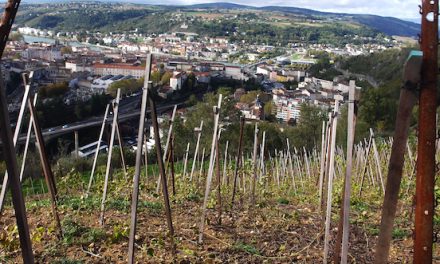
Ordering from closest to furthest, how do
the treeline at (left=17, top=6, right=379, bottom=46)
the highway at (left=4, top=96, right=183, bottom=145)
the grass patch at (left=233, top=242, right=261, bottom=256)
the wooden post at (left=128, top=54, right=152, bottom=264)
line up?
1. the wooden post at (left=128, top=54, right=152, bottom=264)
2. the grass patch at (left=233, top=242, right=261, bottom=256)
3. the highway at (left=4, top=96, right=183, bottom=145)
4. the treeline at (left=17, top=6, right=379, bottom=46)

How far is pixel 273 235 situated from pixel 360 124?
50.4 feet

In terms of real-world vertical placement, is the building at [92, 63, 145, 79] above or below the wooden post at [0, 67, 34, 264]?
below

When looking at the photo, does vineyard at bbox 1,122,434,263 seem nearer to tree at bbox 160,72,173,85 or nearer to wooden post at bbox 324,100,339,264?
wooden post at bbox 324,100,339,264

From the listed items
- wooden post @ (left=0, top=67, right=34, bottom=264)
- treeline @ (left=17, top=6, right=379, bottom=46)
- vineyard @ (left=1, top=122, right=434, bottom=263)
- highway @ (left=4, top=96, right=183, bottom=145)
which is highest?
treeline @ (left=17, top=6, right=379, bottom=46)

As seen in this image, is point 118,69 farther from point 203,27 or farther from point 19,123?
point 203,27

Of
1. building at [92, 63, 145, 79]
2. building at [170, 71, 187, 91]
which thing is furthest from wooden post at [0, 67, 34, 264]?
building at [92, 63, 145, 79]

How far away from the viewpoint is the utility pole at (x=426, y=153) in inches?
58.8

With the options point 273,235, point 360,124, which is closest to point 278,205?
point 273,235

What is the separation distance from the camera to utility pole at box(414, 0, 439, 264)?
1493 mm

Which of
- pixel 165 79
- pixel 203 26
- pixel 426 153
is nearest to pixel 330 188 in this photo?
pixel 426 153

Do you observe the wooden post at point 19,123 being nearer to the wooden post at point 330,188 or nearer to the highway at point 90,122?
the wooden post at point 330,188

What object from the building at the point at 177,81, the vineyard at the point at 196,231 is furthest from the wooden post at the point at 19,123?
the building at the point at 177,81

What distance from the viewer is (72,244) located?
11.9ft

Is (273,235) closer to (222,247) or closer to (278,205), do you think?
(222,247)
